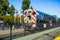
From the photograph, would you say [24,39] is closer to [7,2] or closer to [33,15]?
[33,15]

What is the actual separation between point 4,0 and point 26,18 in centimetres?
4815

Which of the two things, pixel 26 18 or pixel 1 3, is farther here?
pixel 1 3

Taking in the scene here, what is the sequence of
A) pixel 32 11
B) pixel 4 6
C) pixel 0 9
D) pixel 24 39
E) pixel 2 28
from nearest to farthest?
pixel 24 39, pixel 32 11, pixel 2 28, pixel 0 9, pixel 4 6

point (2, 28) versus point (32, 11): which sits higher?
point (32, 11)

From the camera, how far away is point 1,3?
181ft

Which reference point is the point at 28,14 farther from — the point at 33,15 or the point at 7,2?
the point at 7,2

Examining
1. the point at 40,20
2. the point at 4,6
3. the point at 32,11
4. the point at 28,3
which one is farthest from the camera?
the point at 28,3

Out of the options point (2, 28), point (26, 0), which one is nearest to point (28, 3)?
point (26, 0)

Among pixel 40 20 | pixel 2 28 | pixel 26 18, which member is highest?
pixel 26 18

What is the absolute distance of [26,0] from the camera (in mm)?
74875

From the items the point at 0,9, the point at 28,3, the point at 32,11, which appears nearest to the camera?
the point at 32,11

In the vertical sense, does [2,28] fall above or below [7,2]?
below

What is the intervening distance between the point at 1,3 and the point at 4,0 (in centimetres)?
287

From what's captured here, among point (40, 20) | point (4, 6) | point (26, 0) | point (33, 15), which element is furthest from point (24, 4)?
point (33, 15)
